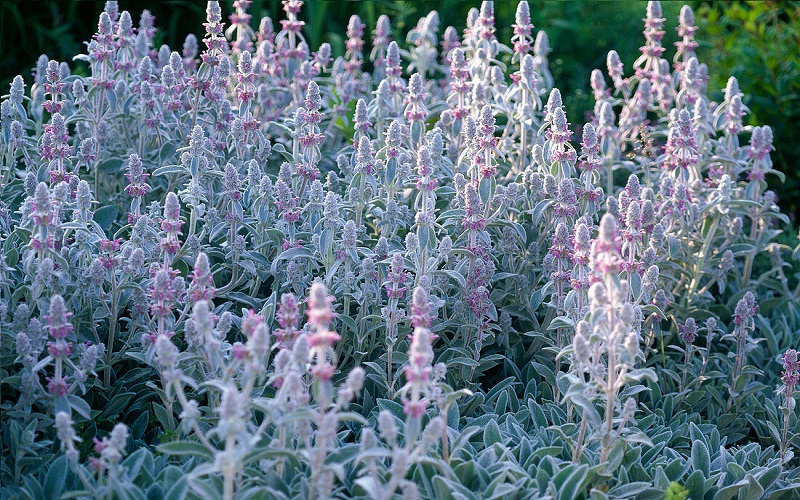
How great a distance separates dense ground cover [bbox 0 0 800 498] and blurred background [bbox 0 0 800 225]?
1.56 meters

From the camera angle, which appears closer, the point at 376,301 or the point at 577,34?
the point at 376,301

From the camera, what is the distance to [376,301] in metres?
3.58

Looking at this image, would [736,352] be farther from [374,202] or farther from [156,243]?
[156,243]

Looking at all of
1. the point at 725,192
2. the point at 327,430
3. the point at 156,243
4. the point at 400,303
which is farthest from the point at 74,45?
→ the point at 327,430

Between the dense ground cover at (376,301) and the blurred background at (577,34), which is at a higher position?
the blurred background at (577,34)

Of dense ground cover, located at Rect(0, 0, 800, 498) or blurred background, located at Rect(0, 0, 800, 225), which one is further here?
blurred background, located at Rect(0, 0, 800, 225)

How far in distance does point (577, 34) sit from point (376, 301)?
16.6 ft

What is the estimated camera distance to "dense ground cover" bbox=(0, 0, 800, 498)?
2.72m

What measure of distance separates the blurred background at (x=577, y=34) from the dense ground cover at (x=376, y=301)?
1559 millimetres

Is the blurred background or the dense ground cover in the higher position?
the blurred background

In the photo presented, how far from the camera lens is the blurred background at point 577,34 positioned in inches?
250

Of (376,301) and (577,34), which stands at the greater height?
(577,34)

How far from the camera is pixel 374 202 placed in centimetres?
388

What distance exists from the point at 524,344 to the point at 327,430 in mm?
1979
